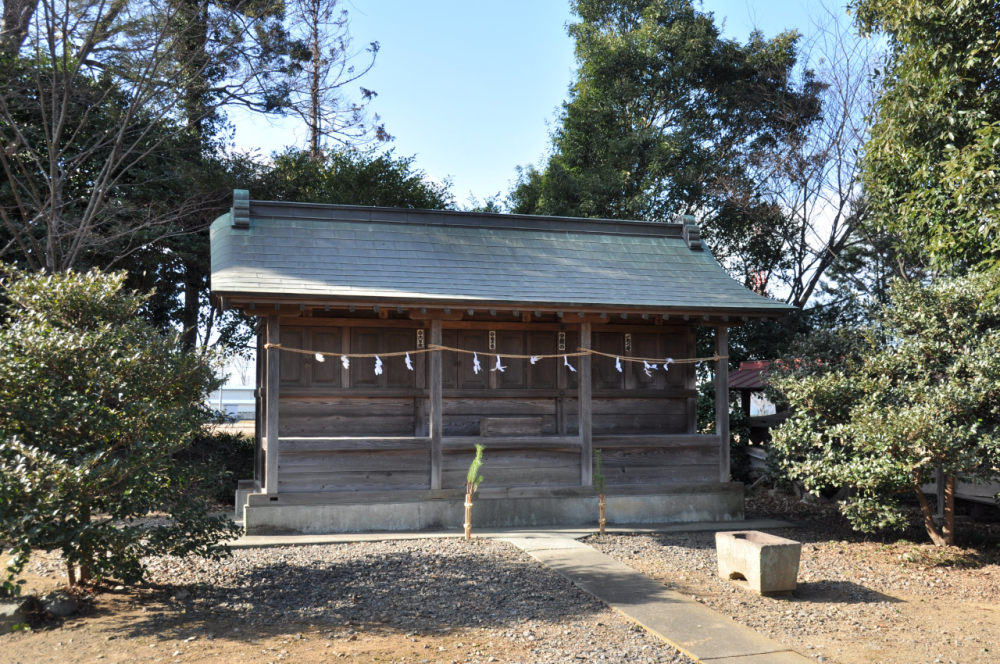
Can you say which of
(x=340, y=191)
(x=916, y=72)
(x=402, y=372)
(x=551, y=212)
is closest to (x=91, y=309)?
(x=402, y=372)

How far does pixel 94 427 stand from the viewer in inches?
254

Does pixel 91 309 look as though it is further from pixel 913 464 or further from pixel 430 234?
pixel 913 464

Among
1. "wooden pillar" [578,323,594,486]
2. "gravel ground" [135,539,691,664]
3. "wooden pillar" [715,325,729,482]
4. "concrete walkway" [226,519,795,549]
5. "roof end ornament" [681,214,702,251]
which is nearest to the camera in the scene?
"gravel ground" [135,539,691,664]

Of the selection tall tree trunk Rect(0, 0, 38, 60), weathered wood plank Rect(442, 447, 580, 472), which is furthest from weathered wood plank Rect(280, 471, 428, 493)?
tall tree trunk Rect(0, 0, 38, 60)

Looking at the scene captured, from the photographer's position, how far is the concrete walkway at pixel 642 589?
5.73 metres

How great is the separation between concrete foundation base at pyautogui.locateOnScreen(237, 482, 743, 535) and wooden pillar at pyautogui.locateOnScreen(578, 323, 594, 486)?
10.1 inches

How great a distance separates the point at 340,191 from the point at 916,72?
12.8 m

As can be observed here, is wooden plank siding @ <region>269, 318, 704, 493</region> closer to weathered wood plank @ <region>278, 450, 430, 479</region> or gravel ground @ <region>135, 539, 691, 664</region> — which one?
weathered wood plank @ <region>278, 450, 430, 479</region>

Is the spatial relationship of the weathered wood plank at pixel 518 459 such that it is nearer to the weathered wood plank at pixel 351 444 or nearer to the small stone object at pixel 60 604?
the weathered wood plank at pixel 351 444

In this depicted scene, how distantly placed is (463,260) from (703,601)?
20.5ft

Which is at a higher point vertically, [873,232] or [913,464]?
[873,232]

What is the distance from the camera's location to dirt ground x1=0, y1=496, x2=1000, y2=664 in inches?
223

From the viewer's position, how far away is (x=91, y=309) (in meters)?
7.12

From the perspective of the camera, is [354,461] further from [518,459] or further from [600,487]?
[600,487]
